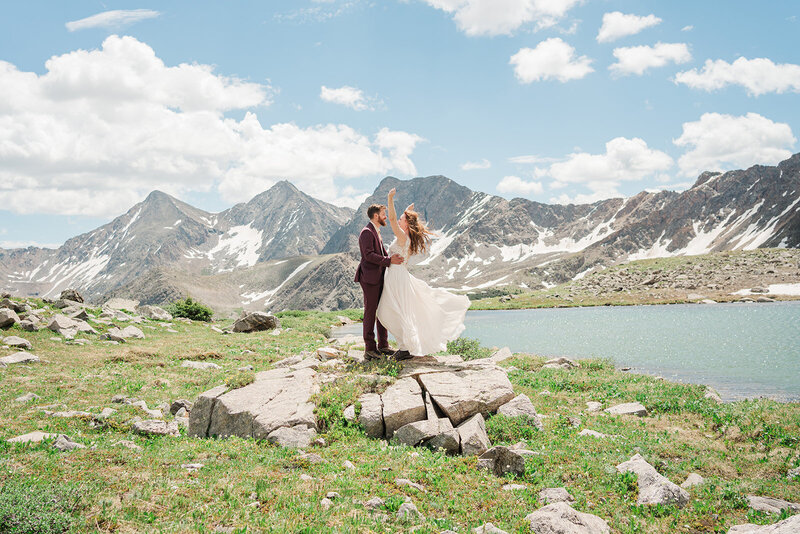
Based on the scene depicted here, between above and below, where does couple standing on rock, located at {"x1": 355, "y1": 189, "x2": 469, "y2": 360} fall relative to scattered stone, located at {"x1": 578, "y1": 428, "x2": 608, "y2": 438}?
above

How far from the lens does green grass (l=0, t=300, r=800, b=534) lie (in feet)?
21.5

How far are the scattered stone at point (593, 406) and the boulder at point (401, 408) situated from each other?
6.46 metres

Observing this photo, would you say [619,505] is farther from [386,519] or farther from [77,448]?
[77,448]

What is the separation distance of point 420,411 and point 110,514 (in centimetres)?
714

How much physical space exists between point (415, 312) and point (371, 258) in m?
2.41

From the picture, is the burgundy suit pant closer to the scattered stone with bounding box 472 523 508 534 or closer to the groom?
the groom

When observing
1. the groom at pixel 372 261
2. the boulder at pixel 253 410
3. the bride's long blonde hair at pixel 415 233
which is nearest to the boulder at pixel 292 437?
the boulder at pixel 253 410

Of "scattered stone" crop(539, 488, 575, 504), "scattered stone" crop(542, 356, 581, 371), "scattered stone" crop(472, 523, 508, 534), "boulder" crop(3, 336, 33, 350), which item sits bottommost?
"scattered stone" crop(542, 356, 581, 371)

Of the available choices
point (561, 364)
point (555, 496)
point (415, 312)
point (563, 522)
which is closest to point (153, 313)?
point (415, 312)

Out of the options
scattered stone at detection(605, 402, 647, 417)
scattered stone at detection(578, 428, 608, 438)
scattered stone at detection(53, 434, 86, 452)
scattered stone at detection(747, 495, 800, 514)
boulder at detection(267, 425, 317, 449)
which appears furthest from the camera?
scattered stone at detection(605, 402, 647, 417)

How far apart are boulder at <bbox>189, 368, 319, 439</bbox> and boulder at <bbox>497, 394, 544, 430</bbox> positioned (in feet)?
17.2

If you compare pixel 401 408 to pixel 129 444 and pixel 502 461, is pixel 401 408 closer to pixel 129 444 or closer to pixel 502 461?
pixel 502 461

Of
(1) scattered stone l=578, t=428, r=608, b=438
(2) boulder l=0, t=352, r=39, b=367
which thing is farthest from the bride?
(2) boulder l=0, t=352, r=39, b=367

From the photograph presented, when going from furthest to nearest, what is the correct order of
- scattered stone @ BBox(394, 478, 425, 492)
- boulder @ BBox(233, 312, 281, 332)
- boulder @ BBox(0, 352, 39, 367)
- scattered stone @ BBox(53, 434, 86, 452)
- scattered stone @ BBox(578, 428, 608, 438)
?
boulder @ BBox(233, 312, 281, 332) < boulder @ BBox(0, 352, 39, 367) < scattered stone @ BBox(578, 428, 608, 438) < scattered stone @ BBox(53, 434, 86, 452) < scattered stone @ BBox(394, 478, 425, 492)
